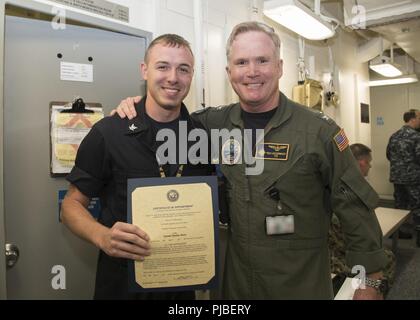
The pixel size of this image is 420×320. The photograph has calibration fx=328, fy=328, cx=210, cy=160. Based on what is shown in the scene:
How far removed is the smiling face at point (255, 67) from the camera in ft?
4.58

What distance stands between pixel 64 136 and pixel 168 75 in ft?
2.24

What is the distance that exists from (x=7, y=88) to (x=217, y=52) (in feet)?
4.77

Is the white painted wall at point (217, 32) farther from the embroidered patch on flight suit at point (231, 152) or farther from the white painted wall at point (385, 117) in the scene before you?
the white painted wall at point (385, 117)

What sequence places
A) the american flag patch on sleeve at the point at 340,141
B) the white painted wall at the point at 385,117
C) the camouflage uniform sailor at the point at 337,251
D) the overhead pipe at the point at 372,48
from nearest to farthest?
the american flag patch on sleeve at the point at 340,141
the camouflage uniform sailor at the point at 337,251
the overhead pipe at the point at 372,48
the white painted wall at the point at 385,117

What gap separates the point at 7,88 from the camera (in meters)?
1.49

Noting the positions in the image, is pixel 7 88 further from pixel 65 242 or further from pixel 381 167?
pixel 381 167

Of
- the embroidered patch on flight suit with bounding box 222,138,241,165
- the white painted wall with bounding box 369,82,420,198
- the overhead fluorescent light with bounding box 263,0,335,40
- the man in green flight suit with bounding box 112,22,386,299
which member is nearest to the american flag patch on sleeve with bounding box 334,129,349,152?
the man in green flight suit with bounding box 112,22,386,299

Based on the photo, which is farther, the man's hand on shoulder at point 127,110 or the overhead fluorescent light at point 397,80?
the overhead fluorescent light at point 397,80

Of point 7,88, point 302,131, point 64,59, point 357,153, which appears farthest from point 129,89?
point 357,153

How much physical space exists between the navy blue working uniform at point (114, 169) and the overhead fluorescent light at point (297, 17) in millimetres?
1885

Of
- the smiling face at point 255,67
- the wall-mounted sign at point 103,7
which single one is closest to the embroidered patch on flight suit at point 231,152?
the smiling face at point 255,67

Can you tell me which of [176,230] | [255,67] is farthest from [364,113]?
[176,230]

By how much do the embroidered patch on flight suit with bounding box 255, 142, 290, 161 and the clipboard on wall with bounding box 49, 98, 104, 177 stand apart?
91cm

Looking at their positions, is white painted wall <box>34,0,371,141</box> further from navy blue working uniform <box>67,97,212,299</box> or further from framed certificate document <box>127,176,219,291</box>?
framed certificate document <box>127,176,219,291</box>
